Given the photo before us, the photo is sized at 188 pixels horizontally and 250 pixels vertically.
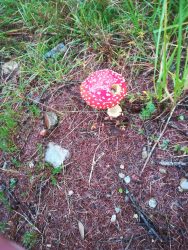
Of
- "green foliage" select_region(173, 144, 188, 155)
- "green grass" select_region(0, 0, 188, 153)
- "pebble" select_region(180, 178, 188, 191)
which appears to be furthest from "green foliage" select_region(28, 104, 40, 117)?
"pebble" select_region(180, 178, 188, 191)

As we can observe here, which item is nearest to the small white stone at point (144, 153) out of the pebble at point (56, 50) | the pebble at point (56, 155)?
the pebble at point (56, 155)

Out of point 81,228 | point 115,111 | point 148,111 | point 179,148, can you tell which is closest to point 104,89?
point 115,111

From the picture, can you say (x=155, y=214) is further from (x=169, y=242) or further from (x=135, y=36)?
(x=135, y=36)

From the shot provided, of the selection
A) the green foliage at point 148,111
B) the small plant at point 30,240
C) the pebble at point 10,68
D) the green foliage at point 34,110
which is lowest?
the small plant at point 30,240

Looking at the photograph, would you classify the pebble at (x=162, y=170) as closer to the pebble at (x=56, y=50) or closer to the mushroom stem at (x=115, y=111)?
the mushroom stem at (x=115, y=111)

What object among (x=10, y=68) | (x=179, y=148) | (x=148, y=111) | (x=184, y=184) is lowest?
(x=184, y=184)

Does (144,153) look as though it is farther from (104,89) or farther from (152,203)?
(104,89)
